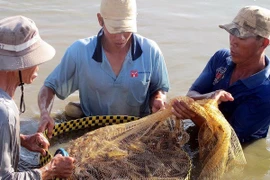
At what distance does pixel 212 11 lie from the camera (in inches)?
392

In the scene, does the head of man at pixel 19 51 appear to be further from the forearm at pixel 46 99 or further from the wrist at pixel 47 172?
the forearm at pixel 46 99

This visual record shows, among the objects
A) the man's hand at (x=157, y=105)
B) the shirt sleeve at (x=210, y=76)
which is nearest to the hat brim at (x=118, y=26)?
the man's hand at (x=157, y=105)

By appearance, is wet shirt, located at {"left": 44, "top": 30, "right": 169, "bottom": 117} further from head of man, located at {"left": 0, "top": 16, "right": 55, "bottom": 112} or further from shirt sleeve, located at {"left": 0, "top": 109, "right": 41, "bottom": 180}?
shirt sleeve, located at {"left": 0, "top": 109, "right": 41, "bottom": 180}

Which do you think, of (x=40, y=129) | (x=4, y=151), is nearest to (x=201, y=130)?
(x=40, y=129)

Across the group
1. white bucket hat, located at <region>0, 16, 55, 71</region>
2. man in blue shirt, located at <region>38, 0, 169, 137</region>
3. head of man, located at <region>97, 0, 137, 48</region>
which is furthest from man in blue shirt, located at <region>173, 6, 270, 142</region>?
white bucket hat, located at <region>0, 16, 55, 71</region>

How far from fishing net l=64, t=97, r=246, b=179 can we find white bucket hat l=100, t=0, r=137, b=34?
0.92m

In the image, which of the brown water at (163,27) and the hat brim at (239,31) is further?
the brown water at (163,27)

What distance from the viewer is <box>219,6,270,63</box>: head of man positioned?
15.5 ft

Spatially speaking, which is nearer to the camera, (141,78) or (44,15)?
(141,78)

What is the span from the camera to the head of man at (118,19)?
4664mm

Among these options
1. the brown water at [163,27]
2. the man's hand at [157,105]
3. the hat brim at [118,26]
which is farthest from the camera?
the brown water at [163,27]

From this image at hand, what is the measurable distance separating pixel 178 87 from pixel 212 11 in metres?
3.69

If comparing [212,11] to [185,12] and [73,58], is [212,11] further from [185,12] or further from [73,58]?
[73,58]

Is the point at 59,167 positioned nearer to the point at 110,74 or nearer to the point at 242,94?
the point at 110,74
